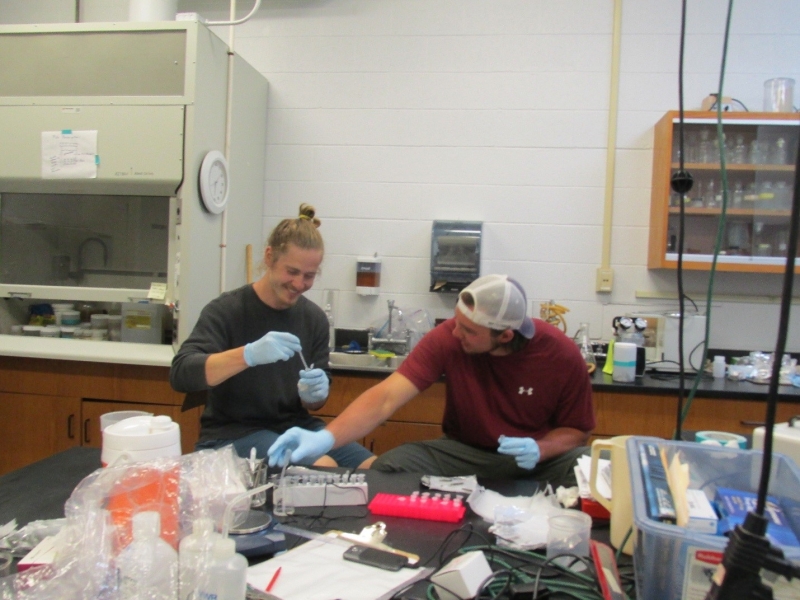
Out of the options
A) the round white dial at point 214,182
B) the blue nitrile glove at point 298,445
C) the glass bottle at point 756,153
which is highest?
the glass bottle at point 756,153

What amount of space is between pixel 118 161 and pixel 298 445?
1815 mm

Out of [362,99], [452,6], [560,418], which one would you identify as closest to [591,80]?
[452,6]

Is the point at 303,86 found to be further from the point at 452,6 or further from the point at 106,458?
the point at 106,458

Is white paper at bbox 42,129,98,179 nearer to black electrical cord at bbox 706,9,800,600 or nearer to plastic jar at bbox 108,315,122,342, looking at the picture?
plastic jar at bbox 108,315,122,342

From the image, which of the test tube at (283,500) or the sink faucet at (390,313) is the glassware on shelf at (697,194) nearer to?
the sink faucet at (390,313)

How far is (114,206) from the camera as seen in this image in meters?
2.94

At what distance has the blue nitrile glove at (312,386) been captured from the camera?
1785mm

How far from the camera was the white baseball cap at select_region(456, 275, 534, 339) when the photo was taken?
65.0 inches

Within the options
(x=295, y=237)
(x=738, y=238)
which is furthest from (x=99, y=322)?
(x=738, y=238)

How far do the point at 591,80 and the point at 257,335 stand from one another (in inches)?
88.2

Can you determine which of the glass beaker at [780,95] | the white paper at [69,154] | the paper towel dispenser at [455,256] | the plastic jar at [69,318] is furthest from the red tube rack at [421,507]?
the glass beaker at [780,95]

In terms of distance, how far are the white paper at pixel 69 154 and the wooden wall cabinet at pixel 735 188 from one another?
2.63m

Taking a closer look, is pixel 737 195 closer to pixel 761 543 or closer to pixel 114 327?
pixel 761 543

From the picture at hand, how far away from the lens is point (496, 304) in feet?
5.41
